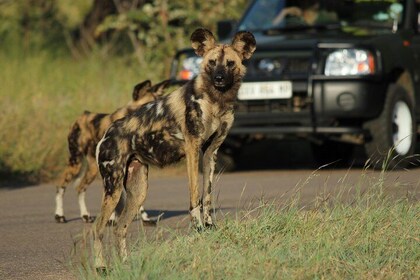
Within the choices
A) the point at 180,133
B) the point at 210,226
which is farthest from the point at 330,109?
the point at 210,226

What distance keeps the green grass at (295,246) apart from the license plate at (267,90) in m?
4.46

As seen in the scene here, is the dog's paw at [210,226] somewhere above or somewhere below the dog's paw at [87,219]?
above

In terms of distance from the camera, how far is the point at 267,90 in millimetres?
12414

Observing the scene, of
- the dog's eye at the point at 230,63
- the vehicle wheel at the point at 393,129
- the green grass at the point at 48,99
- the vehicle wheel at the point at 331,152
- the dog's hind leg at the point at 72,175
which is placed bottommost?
the vehicle wheel at the point at 331,152

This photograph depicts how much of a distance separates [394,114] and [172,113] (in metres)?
5.19

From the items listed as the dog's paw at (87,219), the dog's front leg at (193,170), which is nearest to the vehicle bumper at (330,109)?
the dog's paw at (87,219)

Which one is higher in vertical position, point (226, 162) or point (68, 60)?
point (226, 162)

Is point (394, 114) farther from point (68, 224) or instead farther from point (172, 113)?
point (172, 113)

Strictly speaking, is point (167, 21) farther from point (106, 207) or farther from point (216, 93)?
point (106, 207)

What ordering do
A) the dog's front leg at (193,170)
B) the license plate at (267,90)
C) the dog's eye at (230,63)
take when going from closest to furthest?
the dog's front leg at (193,170)
the dog's eye at (230,63)
the license plate at (267,90)

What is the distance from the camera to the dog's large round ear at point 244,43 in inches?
332

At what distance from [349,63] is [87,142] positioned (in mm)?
3325

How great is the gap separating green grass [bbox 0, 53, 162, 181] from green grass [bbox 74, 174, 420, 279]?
224 inches

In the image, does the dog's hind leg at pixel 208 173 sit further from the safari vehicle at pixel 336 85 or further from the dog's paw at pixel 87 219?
the safari vehicle at pixel 336 85
